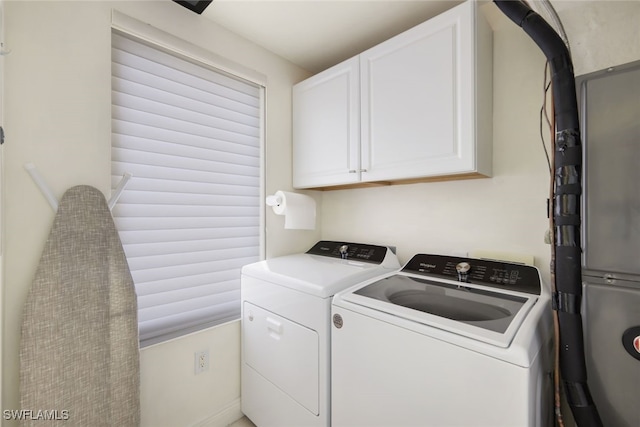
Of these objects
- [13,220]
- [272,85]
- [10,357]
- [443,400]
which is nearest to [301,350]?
[443,400]

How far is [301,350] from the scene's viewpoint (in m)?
1.39

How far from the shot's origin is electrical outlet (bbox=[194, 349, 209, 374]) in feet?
5.30

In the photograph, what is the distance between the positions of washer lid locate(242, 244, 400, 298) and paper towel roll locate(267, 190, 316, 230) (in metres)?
0.26

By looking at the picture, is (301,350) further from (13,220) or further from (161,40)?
(161,40)

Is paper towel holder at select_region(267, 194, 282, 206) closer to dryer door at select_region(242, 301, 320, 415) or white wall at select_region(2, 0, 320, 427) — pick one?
dryer door at select_region(242, 301, 320, 415)

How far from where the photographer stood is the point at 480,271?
4.65 ft

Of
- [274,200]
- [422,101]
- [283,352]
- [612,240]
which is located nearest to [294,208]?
[274,200]

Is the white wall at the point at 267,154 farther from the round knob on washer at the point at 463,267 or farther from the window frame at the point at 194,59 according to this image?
the round knob on washer at the point at 463,267

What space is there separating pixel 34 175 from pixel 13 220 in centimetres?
19

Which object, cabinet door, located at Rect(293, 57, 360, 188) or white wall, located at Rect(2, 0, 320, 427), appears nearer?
white wall, located at Rect(2, 0, 320, 427)

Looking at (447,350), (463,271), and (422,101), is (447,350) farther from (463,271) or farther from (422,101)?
(422,101)

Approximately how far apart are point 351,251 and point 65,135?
66.0 inches

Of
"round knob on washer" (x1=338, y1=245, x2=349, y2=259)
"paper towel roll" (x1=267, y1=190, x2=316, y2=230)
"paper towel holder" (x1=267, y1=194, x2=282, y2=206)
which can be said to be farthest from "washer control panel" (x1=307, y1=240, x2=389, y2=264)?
"paper towel holder" (x1=267, y1=194, x2=282, y2=206)

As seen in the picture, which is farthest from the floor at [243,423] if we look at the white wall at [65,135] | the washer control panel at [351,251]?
the washer control panel at [351,251]
